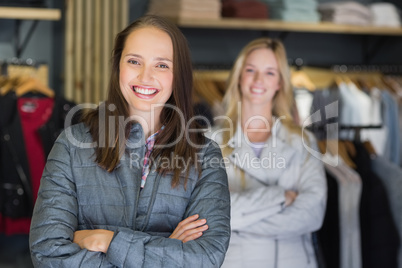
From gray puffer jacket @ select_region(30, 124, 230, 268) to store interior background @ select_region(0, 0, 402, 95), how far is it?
2.15 metres

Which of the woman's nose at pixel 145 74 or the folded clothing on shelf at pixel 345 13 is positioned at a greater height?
the folded clothing on shelf at pixel 345 13

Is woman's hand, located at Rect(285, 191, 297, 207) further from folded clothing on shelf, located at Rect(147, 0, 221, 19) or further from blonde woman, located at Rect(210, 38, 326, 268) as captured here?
folded clothing on shelf, located at Rect(147, 0, 221, 19)

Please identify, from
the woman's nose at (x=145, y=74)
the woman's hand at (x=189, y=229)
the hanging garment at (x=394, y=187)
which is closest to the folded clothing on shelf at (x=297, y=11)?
the hanging garment at (x=394, y=187)

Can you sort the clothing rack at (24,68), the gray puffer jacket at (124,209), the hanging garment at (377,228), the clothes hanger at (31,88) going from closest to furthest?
the gray puffer jacket at (124,209) < the hanging garment at (377,228) < the clothes hanger at (31,88) < the clothing rack at (24,68)

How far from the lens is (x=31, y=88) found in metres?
3.20

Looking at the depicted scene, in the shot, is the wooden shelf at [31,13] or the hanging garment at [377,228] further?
the wooden shelf at [31,13]

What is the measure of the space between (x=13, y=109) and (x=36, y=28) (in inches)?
36.7

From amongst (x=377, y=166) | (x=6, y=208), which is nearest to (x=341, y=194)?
(x=377, y=166)

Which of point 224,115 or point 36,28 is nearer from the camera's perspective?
point 224,115

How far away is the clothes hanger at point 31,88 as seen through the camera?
318cm

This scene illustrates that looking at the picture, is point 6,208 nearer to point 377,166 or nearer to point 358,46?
point 377,166

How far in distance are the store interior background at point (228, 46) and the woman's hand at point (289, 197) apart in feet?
5.28

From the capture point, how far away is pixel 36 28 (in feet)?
12.4

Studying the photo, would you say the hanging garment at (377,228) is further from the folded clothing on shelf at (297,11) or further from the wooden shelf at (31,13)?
the wooden shelf at (31,13)
